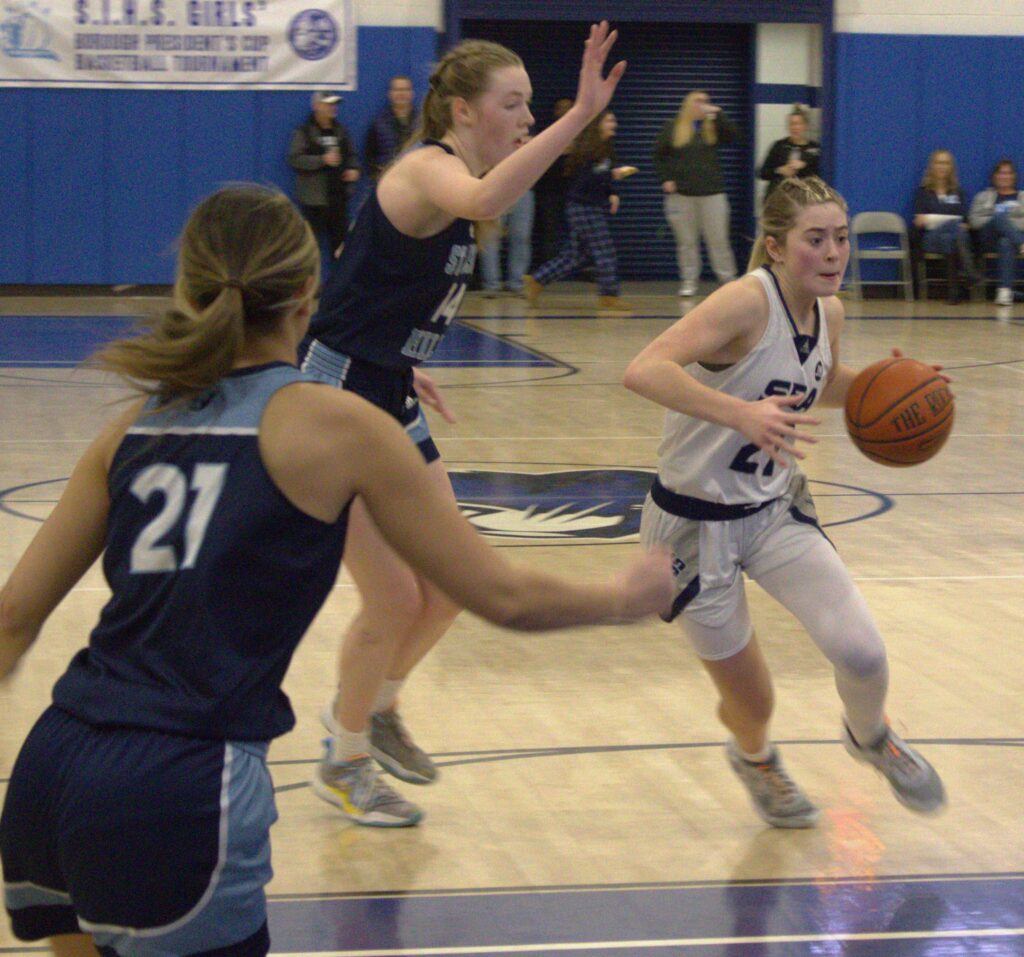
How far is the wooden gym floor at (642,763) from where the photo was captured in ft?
9.42

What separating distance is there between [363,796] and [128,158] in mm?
12674

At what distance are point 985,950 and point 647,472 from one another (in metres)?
4.49

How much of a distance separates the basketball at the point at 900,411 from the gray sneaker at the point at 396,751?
3.80 feet

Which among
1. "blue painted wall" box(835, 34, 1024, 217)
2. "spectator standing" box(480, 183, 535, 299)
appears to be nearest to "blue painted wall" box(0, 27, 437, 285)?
"spectator standing" box(480, 183, 535, 299)

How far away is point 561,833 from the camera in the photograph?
3.27 meters

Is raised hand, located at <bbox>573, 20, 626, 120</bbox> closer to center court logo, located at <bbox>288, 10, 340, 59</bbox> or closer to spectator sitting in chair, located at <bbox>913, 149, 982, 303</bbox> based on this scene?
center court logo, located at <bbox>288, 10, 340, 59</bbox>

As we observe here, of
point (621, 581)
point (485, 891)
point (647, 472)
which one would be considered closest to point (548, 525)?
point (647, 472)

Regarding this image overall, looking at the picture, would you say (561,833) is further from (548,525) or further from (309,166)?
(309,166)

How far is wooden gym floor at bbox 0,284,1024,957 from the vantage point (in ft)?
9.42

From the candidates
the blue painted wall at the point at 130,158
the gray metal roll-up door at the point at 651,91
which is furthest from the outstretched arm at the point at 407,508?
the gray metal roll-up door at the point at 651,91

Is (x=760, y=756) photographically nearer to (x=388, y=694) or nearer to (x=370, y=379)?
(x=388, y=694)

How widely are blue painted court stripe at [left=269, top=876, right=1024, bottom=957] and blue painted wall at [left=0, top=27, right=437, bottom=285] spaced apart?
12.8 meters

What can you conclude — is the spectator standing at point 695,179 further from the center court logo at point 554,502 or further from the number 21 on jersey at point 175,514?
the number 21 on jersey at point 175,514

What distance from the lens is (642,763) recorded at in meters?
3.69
